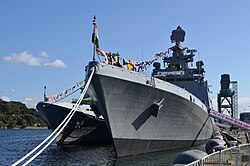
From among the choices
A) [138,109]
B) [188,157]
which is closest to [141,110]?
[138,109]

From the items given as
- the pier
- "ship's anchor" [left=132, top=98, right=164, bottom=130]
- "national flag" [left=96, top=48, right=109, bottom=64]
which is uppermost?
"national flag" [left=96, top=48, right=109, bottom=64]

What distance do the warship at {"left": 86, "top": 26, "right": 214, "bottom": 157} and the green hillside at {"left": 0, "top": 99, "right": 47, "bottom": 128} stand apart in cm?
9108

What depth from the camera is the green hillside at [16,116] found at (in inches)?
4171

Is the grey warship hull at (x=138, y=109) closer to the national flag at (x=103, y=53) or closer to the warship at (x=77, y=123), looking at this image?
the national flag at (x=103, y=53)

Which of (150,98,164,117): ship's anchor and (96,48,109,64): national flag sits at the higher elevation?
(96,48,109,64): national flag

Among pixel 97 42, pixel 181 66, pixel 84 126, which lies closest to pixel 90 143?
pixel 84 126

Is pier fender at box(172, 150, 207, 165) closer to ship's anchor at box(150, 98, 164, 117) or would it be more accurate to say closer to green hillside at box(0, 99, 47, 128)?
ship's anchor at box(150, 98, 164, 117)

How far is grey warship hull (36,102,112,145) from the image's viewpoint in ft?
95.8

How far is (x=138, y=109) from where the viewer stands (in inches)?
687

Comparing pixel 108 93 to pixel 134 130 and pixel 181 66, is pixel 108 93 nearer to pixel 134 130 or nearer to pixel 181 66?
pixel 134 130

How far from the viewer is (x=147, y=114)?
58.7 ft

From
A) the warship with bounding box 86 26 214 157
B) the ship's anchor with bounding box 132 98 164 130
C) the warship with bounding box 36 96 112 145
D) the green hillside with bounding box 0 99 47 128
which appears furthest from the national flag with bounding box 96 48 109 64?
the green hillside with bounding box 0 99 47 128

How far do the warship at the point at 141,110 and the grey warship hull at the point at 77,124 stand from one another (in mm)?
9363

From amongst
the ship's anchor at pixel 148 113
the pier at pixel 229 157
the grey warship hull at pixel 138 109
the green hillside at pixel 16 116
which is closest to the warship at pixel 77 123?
the grey warship hull at pixel 138 109
